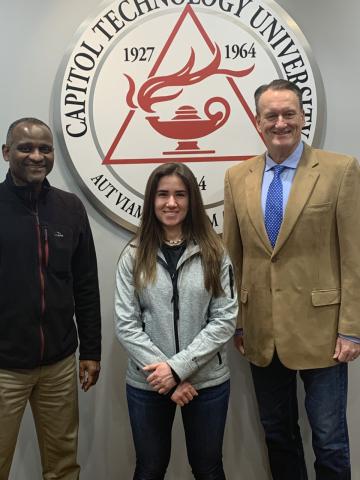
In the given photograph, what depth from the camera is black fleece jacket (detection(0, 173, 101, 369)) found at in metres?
1.56

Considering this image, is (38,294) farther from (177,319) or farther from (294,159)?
(294,159)

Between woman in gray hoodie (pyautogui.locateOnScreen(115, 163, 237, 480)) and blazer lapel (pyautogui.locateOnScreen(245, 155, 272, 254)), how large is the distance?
0.16m

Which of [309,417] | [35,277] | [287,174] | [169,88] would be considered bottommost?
[309,417]

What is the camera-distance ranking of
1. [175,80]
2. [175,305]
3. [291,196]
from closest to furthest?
[175,305], [291,196], [175,80]

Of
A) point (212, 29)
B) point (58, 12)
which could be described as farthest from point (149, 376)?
point (58, 12)

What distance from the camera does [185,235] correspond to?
162cm

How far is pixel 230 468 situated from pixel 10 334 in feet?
4.16

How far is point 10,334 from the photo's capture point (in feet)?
5.12

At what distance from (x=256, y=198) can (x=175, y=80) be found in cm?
70

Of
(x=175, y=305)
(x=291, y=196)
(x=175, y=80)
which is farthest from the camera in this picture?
(x=175, y=80)

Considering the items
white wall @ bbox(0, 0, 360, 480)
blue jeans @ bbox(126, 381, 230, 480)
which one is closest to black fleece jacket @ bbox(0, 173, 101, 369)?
blue jeans @ bbox(126, 381, 230, 480)

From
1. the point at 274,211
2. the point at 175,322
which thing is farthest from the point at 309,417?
the point at 274,211

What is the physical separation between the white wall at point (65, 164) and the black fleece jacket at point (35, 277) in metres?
0.44

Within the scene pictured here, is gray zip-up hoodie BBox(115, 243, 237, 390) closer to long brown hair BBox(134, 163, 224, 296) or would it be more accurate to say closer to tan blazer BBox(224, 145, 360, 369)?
long brown hair BBox(134, 163, 224, 296)
